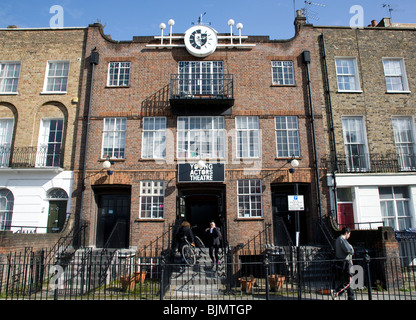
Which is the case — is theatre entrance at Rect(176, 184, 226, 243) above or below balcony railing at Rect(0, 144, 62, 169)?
below

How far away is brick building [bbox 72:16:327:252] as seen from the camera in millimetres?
15609

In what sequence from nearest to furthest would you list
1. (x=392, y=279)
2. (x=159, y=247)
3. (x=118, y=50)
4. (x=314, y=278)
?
1. (x=392, y=279)
2. (x=314, y=278)
3. (x=159, y=247)
4. (x=118, y=50)

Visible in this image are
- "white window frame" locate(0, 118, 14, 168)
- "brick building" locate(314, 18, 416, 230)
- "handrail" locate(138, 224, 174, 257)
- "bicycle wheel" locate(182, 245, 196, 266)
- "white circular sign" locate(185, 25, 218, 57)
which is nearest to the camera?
"bicycle wheel" locate(182, 245, 196, 266)

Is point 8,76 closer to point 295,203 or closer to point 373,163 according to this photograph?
point 295,203

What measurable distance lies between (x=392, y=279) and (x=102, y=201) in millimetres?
13056

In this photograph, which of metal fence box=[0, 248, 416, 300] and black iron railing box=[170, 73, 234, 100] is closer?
metal fence box=[0, 248, 416, 300]

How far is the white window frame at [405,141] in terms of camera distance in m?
16.5

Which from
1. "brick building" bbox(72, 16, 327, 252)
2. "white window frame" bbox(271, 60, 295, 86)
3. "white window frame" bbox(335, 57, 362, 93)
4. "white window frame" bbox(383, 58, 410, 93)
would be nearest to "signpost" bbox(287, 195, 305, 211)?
"brick building" bbox(72, 16, 327, 252)

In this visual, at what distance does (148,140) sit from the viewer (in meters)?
16.4

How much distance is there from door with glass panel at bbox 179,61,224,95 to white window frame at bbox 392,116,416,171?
9454 mm

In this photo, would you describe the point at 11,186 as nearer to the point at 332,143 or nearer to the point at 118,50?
the point at 118,50

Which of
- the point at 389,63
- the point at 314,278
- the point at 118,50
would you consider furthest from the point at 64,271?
the point at 389,63

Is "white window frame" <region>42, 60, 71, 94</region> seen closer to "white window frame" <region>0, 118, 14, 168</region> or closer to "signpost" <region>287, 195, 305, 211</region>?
"white window frame" <region>0, 118, 14, 168</region>

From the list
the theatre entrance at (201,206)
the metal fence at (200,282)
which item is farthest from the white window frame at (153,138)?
the metal fence at (200,282)
